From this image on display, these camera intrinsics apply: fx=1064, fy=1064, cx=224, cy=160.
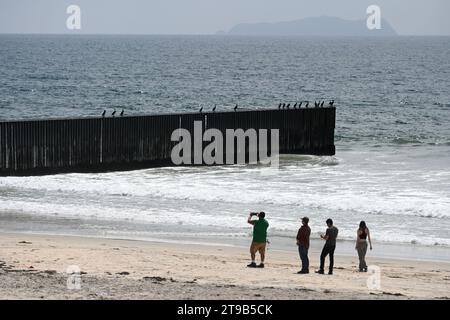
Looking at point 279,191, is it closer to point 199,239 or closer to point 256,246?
point 199,239

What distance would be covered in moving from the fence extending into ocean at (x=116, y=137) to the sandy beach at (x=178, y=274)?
898cm

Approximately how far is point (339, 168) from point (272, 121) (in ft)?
10.4

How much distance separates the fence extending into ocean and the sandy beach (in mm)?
8983

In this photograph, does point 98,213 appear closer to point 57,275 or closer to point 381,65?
point 57,275

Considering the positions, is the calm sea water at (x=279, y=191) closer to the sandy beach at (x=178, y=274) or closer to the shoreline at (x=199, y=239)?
the shoreline at (x=199, y=239)

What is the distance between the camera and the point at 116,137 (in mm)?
37125

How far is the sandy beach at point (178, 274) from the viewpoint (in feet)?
59.0

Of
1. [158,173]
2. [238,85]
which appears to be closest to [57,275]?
[158,173]

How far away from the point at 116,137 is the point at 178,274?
17.1 m

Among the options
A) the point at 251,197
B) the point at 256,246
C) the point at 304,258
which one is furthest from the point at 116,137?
the point at 304,258

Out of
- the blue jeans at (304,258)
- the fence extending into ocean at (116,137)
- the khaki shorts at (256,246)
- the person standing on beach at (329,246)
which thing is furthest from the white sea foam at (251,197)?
the blue jeans at (304,258)

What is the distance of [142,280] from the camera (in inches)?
758

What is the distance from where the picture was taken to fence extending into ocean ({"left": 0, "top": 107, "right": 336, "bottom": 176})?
34.3 m

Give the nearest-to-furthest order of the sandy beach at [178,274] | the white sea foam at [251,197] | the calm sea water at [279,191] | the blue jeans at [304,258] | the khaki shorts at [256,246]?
1. the sandy beach at [178,274]
2. the blue jeans at [304,258]
3. the khaki shorts at [256,246]
4. the calm sea water at [279,191]
5. the white sea foam at [251,197]
